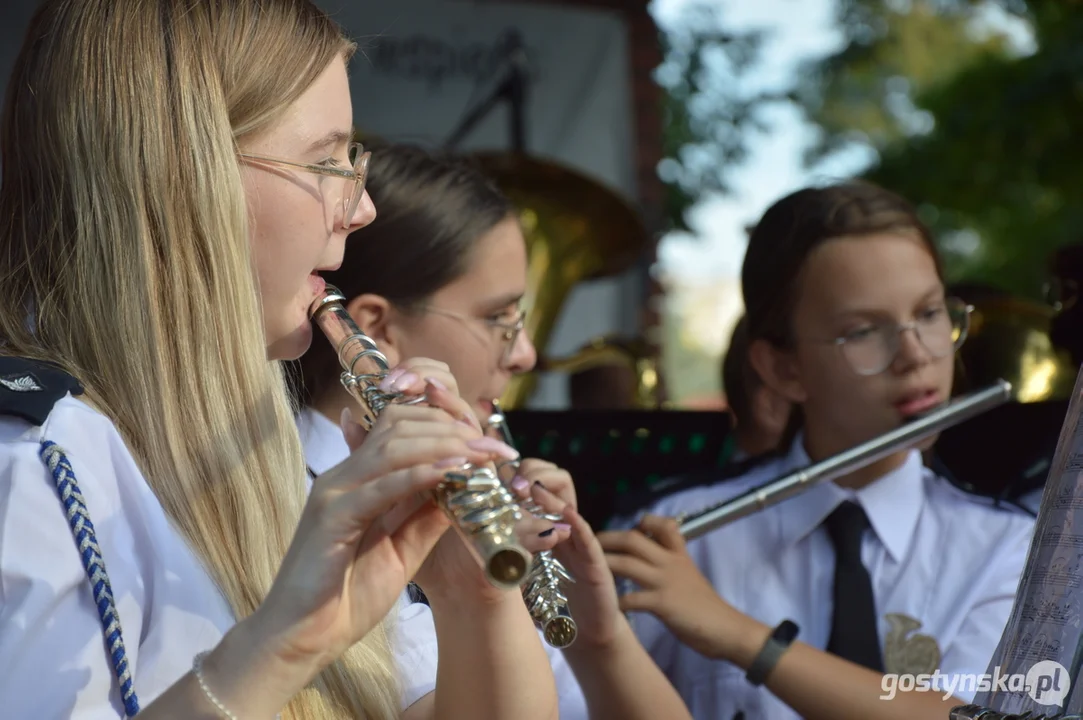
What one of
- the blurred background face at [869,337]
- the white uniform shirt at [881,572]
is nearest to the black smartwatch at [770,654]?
the white uniform shirt at [881,572]

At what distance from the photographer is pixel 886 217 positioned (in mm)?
2682

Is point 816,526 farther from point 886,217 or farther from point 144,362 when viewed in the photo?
point 144,362

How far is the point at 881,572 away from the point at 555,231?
2145mm

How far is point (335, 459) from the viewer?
7.14ft

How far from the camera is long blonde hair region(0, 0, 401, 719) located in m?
1.43

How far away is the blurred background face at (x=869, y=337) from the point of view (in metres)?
2.55

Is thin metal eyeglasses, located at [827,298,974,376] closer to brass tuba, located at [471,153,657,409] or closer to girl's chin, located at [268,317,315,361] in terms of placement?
girl's chin, located at [268,317,315,361]

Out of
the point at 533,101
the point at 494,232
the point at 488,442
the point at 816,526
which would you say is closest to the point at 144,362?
the point at 488,442

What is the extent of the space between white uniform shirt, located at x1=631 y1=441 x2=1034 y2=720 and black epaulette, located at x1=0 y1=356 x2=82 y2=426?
1.46 metres

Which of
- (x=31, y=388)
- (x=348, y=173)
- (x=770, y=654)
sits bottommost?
(x=770, y=654)

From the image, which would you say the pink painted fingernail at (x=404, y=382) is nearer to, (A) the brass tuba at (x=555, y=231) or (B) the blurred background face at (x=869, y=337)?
(B) the blurred background face at (x=869, y=337)

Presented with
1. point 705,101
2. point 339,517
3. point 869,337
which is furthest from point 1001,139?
point 339,517

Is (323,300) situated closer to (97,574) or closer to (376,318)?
(97,574)

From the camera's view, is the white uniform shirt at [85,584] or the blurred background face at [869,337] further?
the blurred background face at [869,337]
